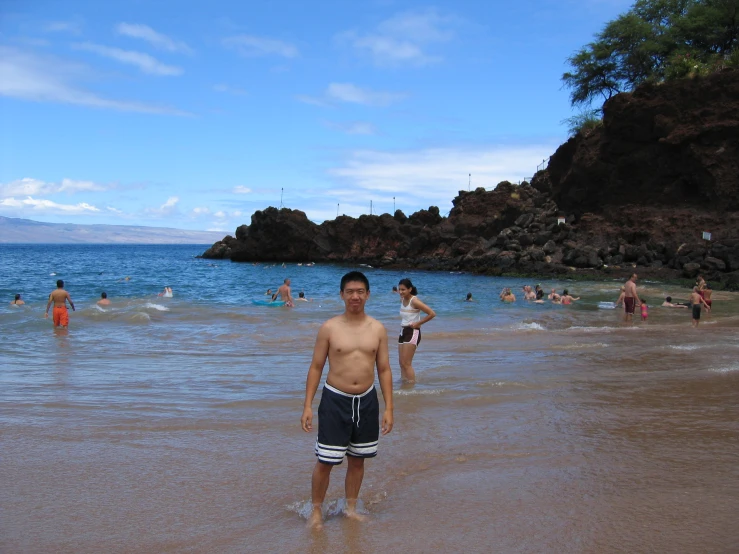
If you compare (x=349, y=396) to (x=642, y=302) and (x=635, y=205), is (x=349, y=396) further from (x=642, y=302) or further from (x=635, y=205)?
(x=635, y=205)

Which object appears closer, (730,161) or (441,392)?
(441,392)

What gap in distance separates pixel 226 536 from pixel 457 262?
148 feet

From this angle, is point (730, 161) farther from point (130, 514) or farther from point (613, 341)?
point (130, 514)

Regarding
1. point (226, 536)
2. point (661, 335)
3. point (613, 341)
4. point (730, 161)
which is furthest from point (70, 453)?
point (730, 161)

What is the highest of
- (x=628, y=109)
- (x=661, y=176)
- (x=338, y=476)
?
(x=628, y=109)

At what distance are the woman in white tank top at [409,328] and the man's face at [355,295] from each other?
4.24m

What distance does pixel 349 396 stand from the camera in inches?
161

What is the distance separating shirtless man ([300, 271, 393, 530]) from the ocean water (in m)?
0.31

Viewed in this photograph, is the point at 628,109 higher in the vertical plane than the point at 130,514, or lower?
higher

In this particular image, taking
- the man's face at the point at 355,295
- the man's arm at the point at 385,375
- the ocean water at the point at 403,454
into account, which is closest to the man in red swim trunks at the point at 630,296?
the ocean water at the point at 403,454

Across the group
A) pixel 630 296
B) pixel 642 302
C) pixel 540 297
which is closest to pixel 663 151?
pixel 540 297

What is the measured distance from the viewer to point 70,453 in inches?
210

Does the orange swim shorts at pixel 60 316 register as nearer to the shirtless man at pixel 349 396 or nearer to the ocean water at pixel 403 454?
the ocean water at pixel 403 454

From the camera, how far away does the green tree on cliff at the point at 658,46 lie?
139 feet
